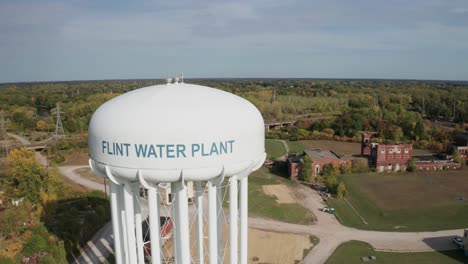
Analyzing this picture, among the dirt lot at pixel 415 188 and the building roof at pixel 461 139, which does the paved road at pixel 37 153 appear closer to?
the dirt lot at pixel 415 188

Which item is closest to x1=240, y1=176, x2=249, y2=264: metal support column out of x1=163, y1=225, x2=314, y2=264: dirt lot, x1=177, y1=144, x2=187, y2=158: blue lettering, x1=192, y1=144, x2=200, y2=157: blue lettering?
x1=192, y1=144, x2=200, y2=157: blue lettering

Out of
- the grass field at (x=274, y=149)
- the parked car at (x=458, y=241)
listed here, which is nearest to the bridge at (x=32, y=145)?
the grass field at (x=274, y=149)

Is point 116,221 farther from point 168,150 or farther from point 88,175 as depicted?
point 88,175

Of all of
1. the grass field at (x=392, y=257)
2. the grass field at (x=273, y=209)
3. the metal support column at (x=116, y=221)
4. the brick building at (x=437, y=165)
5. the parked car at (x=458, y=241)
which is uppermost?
the metal support column at (x=116, y=221)

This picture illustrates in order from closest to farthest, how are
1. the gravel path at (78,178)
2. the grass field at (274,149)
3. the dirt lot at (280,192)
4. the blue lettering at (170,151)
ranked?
the blue lettering at (170,151) < the dirt lot at (280,192) < the gravel path at (78,178) < the grass field at (274,149)

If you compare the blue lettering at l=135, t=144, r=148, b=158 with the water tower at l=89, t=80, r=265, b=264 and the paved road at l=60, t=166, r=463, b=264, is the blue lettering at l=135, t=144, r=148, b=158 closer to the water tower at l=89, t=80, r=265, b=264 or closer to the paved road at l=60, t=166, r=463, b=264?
the water tower at l=89, t=80, r=265, b=264

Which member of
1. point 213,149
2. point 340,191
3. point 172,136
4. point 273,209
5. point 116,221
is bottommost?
point 273,209

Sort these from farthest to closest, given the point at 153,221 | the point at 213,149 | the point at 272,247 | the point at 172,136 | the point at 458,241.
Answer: the point at 458,241 < the point at 272,247 < the point at 153,221 < the point at 213,149 < the point at 172,136

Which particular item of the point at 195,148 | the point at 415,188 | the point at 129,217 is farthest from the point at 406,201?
the point at 129,217
